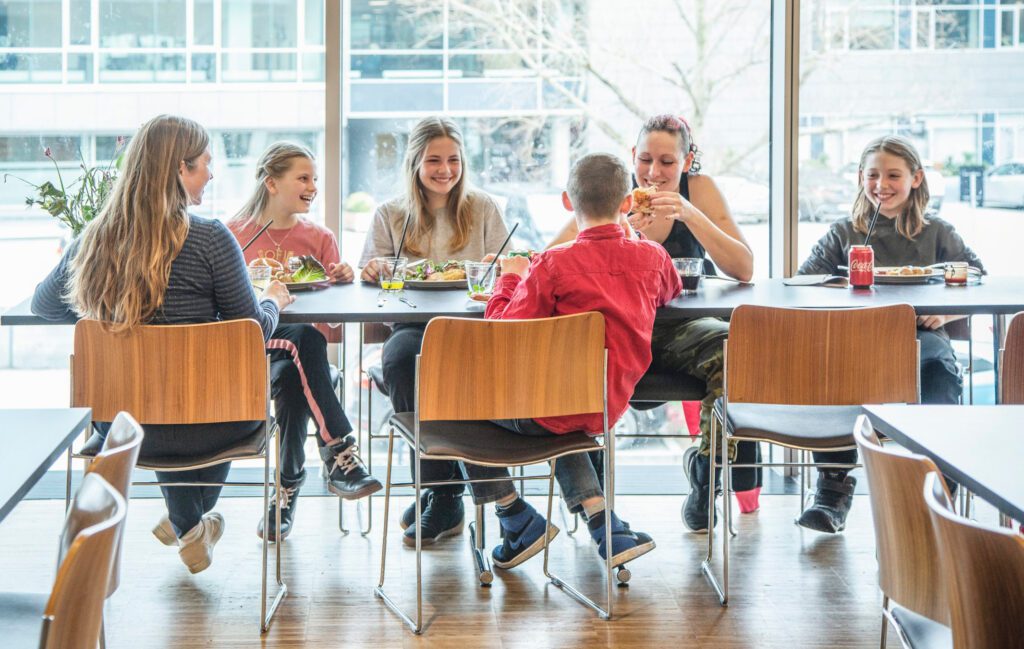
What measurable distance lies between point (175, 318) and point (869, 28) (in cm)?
288

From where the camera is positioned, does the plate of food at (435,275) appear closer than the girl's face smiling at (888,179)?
Yes

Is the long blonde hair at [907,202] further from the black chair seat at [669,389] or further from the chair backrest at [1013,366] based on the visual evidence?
the chair backrest at [1013,366]

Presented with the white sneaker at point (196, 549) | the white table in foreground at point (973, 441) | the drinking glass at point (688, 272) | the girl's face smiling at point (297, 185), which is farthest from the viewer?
the girl's face smiling at point (297, 185)

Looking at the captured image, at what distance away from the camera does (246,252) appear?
152 inches

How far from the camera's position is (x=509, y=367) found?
8.88 feet

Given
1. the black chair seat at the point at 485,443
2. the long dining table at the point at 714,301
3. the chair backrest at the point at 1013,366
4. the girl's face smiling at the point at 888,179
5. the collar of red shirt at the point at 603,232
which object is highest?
the girl's face smiling at the point at 888,179

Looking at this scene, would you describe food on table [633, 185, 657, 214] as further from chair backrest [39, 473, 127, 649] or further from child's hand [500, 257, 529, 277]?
chair backrest [39, 473, 127, 649]

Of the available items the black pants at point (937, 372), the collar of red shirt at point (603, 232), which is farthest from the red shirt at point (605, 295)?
the black pants at point (937, 372)

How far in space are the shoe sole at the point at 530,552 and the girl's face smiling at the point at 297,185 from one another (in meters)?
1.38

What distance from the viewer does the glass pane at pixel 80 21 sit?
4.27 m

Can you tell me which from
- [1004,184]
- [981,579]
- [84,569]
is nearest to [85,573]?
[84,569]

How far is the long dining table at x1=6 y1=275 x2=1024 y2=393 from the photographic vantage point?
2.98 meters

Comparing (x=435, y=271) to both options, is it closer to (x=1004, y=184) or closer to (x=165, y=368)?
(x=165, y=368)

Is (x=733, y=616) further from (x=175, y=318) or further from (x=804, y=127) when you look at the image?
(x=804, y=127)
